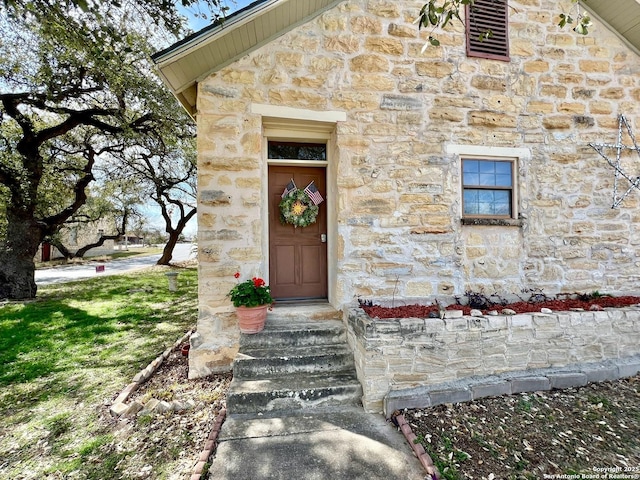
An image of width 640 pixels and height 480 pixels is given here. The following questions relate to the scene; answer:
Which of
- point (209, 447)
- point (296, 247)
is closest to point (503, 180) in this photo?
point (296, 247)

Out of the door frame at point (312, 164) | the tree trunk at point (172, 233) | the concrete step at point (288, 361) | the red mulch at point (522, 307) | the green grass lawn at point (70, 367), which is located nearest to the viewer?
the green grass lawn at point (70, 367)

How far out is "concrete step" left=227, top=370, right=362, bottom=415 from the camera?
288 centimetres

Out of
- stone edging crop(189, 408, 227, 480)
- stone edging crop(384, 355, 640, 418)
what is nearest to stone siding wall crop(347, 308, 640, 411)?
stone edging crop(384, 355, 640, 418)

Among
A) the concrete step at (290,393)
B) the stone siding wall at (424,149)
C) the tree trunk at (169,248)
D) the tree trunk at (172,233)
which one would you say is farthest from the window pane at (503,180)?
the tree trunk at (169,248)

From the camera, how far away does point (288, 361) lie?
324cm

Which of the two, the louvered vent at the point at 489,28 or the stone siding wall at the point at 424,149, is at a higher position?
the louvered vent at the point at 489,28

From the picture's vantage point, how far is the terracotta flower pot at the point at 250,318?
137 inches

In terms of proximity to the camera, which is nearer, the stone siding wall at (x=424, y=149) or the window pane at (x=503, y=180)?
the stone siding wall at (x=424, y=149)

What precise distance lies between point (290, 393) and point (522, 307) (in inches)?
119

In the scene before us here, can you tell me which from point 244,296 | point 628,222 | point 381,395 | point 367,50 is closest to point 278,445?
point 381,395

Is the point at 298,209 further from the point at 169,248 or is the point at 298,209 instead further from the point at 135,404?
the point at 169,248

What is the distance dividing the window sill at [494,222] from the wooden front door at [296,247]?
2.09m

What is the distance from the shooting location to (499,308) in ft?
12.4

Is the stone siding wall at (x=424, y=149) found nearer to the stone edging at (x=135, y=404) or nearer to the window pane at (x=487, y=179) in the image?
the window pane at (x=487, y=179)
